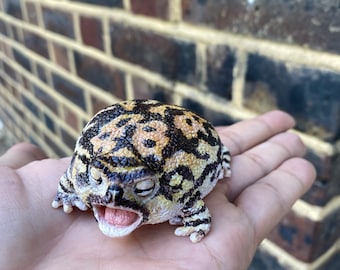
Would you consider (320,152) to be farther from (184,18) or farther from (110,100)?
(110,100)

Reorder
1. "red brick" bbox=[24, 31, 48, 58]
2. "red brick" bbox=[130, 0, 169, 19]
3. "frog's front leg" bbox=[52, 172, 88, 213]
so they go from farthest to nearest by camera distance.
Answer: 1. "red brick" bbox=[24, 31, 48, 58]
2. "red brick" bbox=[130, 0, 169, 19]
3. "frog's front leg" bbox=[52, 172, 88, 213]

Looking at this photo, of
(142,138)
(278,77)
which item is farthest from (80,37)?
(142,138)

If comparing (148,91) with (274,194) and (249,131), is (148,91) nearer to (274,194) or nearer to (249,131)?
(249,131)

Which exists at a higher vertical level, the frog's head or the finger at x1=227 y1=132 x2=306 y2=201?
the frog's head

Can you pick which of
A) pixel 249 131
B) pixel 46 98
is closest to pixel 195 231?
pixel 249 131

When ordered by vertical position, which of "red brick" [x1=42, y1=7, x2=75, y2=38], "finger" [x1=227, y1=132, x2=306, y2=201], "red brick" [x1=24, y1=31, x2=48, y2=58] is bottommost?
"red brick" [x1=24, y1=31, x2=48, y2=58]

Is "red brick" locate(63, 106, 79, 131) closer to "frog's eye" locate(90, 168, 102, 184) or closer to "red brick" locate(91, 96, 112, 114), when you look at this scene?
"red brick" locate(91, 96, 112, 114)

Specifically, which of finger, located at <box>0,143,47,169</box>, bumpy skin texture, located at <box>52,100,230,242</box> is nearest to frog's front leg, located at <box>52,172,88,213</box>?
bumpy skin texture, located at <box>52,100,230,242</box>

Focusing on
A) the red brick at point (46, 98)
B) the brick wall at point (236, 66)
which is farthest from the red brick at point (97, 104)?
the red brick at point (46, 98)
